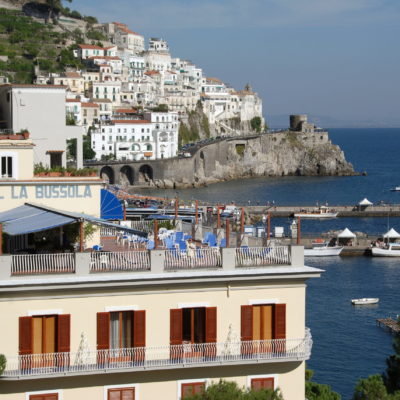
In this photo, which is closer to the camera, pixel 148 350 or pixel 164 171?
pixel 148 350

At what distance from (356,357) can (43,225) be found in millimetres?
24479

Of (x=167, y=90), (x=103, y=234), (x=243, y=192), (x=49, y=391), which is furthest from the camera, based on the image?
(x=167, y=90)

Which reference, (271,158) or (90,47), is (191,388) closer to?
(271,158)

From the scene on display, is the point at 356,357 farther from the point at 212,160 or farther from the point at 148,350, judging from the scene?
the point at 212,160

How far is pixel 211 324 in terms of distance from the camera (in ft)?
44.9

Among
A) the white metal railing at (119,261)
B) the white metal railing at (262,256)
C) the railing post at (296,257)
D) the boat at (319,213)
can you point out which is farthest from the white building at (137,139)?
the white metal railing at (119,261)

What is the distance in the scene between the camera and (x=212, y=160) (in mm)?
138875

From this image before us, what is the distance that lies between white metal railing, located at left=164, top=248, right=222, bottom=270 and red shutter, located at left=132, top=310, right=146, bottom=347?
0.81m

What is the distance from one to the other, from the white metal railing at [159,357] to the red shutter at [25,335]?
84 millimetres

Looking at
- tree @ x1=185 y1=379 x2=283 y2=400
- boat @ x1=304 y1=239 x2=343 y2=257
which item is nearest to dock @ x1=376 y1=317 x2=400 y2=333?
boat @ x1=304 y1=239 x2=343 y2=257

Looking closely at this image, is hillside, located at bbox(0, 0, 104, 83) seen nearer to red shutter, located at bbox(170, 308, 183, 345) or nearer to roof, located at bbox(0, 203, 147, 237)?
roof, located at bbox(0, 203, 147, 237)

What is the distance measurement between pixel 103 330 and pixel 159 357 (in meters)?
0.86

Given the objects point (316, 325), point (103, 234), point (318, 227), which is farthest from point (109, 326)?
point (318, 227)

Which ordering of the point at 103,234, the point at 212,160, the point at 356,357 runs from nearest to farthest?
the point at 103,234 → the point at 356,357 → the point at 212,160
